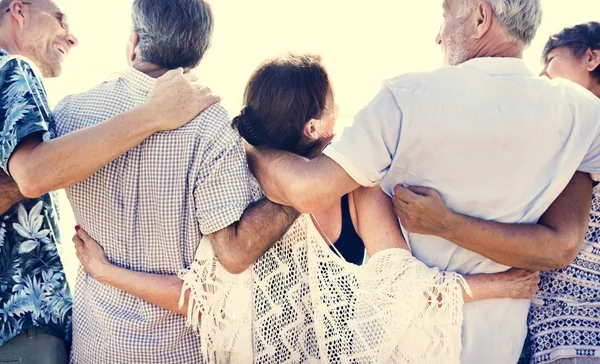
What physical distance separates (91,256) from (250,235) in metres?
0.60

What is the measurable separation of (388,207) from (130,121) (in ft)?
3.12

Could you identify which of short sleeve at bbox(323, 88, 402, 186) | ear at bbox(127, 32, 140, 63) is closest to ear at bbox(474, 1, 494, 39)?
short sleeve at bbox(323, 88, 402, 186)

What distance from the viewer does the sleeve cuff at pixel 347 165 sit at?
271cm

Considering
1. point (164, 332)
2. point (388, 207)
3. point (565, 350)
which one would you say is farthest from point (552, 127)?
point (164, 332)

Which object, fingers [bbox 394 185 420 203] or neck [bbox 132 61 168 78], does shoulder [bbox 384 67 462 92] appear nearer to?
fingers [bbox 394 185 420 203]

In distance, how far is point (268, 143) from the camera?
3.07 metres

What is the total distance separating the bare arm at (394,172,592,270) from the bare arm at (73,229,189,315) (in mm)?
843

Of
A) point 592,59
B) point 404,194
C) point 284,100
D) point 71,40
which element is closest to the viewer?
point 404,194

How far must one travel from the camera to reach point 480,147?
8.93 feet

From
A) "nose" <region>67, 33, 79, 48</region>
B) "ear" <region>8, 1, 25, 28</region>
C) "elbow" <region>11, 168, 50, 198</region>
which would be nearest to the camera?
"elbow" <region>11, 168, 50, 198</region>

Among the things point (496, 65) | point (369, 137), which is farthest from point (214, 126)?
point (496, 65)

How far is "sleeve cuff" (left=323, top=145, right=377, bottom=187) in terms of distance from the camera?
8.88 ft

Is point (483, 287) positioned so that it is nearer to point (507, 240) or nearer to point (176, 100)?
point (507, 240)

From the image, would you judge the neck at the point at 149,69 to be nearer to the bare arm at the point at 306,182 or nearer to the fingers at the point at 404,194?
the bare arm at the point at 306,182
